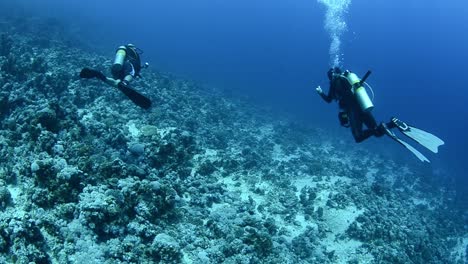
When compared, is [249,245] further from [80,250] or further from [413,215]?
[413,215]

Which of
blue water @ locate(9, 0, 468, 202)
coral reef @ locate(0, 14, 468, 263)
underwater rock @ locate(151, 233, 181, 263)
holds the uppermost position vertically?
blue water @ locate(9, 0, 468, 202)

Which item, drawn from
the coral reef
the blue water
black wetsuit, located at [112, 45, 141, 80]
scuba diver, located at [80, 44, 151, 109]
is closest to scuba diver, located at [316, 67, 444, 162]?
the coral reef

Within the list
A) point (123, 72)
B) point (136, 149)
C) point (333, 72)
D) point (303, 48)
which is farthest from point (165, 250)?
point (303, 48)

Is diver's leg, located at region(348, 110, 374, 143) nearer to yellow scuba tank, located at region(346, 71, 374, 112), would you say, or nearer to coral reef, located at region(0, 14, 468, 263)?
yellow scuba tank, located at region(346, 71, 374, 112)

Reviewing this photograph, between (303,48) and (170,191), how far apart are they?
4716 inches

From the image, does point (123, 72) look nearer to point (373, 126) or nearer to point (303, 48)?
point (373, 126)

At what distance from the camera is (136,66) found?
1194cm

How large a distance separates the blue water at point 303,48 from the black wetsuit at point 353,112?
23.7 m

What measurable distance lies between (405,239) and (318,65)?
9573 centimetres

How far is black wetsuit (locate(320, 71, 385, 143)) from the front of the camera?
977 centimetres

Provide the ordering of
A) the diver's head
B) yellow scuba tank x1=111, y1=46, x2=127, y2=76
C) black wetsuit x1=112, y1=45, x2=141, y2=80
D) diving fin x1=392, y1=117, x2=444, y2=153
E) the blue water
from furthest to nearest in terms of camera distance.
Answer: the blue water
black wetsuit x1=112, y1=45, x2=141, y2=80
yellow scuba tank x1=111, y1=46, x2=127, y2=76
the diver's head
diving fin x1=392, y1=117, x2=444, y2=153

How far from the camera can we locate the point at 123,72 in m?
11.4

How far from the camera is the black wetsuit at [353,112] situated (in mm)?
9773

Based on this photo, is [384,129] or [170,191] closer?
[384,129]
